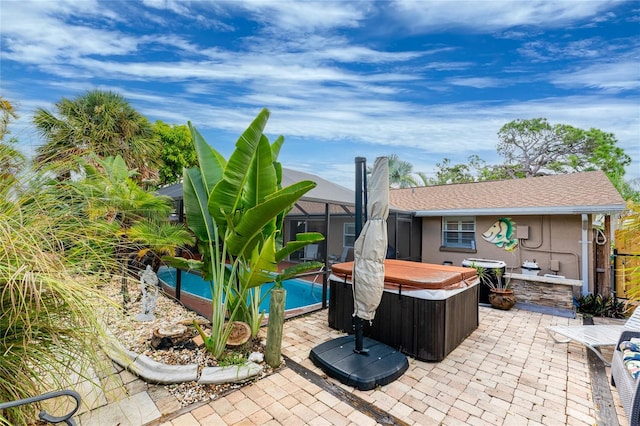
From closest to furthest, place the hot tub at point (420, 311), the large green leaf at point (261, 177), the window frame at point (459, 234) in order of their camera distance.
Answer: the large green leaf at point (261, 177), the hot tub at point (420, 311), the window frame at point (459, 234)

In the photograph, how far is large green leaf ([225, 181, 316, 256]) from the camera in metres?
3.07

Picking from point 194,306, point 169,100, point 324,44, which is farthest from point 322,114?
point 194,306

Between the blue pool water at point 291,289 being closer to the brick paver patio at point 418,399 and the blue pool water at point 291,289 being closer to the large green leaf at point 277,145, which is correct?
the brick paver patio at point 418,399

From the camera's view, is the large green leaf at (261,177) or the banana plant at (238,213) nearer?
the banana plant at (238,213)

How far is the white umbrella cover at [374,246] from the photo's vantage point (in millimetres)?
3656

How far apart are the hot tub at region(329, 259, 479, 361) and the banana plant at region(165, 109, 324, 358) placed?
132 centimetres

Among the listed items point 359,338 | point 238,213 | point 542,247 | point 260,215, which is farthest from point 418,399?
point 542,247

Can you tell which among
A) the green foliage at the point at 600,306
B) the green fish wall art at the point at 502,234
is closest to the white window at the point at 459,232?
the green fish wall art at the point at 502,234

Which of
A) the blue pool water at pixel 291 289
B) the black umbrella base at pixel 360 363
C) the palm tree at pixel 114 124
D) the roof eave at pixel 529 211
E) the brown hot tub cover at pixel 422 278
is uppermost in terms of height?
the palm tree at pixel 114 124

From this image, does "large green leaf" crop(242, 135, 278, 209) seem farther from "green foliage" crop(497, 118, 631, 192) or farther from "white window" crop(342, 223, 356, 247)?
"green foliage" crop(497, 118, 631, 192)

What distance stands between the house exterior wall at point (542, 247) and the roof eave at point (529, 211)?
564 mm

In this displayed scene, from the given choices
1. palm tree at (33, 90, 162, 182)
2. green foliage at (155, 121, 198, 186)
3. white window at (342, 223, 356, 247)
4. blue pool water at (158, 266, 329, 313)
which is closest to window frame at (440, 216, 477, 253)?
white window at (342, 223, 356, 247)

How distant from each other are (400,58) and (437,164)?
22824 millimetres

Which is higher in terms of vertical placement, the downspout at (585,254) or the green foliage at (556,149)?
the green foliage at (556,149)
